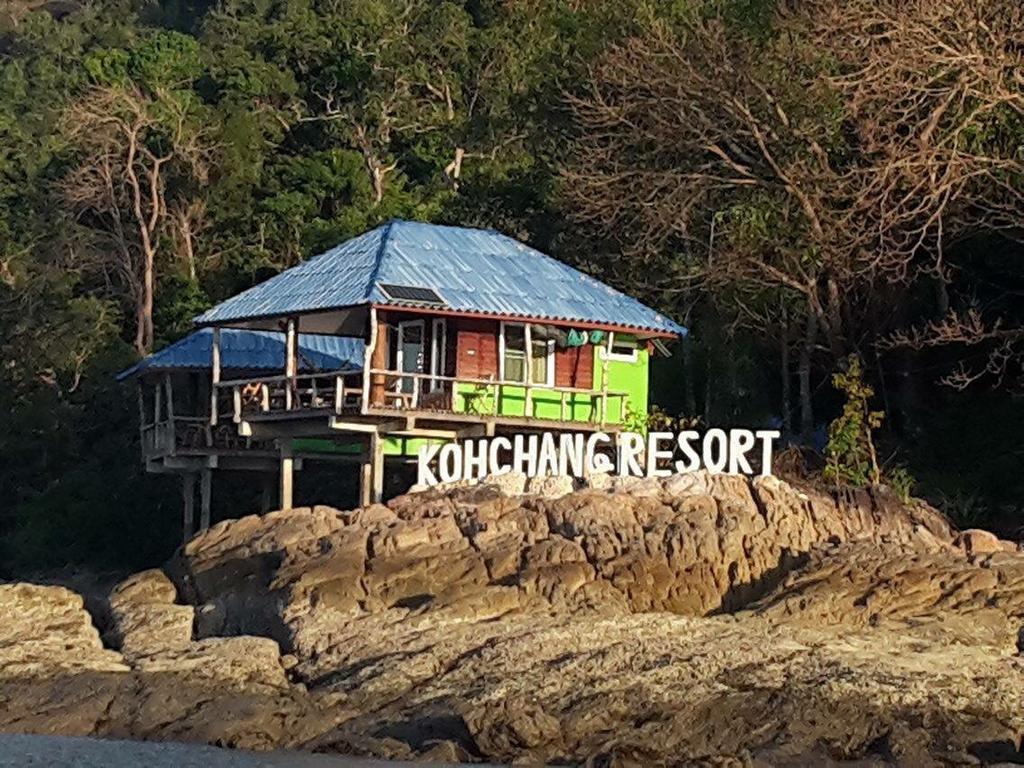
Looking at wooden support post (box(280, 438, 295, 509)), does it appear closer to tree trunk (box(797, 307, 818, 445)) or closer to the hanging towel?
the hanging towel

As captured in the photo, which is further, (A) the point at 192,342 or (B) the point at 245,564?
(A) the point at 192,342

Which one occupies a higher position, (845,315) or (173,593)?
(845,315)

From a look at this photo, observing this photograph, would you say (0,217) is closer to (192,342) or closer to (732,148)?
(192,342)

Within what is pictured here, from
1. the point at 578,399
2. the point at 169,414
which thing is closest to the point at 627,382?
the point at 578,399

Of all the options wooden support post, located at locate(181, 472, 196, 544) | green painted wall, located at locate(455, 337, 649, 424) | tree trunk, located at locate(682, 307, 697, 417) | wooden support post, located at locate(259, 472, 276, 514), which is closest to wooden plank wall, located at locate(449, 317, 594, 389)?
green painted wall, located at locate(455, 337, 649, 424)

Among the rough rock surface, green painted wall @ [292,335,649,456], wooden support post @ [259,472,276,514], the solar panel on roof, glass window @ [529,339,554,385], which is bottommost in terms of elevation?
the rough rock surface

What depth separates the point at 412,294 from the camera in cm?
3244

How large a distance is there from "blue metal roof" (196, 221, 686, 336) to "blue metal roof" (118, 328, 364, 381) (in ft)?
9.29

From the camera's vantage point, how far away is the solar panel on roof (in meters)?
32.2

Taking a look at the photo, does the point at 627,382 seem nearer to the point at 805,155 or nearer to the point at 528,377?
the point at 528,377

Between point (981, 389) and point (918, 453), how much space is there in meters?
1.63

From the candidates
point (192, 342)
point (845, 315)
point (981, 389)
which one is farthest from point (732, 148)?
point (192, 342)

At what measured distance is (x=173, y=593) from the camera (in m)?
31.1

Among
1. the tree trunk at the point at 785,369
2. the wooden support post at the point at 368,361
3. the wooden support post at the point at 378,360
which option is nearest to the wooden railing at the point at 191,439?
the wooden support post at the point at 378,360
